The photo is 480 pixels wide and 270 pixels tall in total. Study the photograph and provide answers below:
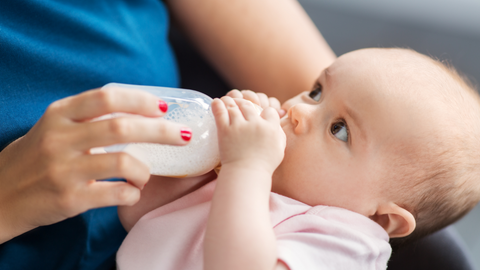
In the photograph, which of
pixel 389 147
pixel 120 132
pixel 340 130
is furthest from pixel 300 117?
pixel 120 132

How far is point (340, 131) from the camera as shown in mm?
895

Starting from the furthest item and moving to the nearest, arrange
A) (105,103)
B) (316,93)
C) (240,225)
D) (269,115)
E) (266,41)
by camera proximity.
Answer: (266,41), (316,93), (269,115), (240,225), (105,103)

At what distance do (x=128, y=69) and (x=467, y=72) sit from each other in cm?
208

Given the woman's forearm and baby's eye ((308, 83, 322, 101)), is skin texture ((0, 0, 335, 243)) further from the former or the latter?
baby's eye ((308, 83, 322, 101))

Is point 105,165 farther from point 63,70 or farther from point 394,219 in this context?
point 394,219

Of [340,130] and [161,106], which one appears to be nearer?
[161,106]

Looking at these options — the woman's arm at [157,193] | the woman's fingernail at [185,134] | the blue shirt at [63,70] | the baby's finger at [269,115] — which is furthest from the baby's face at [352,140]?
the blue shirt at [63,70]

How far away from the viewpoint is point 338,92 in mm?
933

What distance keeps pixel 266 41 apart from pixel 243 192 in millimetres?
771

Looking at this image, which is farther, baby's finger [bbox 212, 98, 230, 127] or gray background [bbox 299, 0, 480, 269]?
gray background [bbox 299, 0, 480, 269]

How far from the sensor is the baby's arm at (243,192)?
668 mm

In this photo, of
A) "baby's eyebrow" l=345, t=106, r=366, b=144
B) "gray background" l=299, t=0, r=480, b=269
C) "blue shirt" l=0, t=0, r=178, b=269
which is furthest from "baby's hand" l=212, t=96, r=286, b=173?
"gray background" l=299, t=0, r=480, b=269

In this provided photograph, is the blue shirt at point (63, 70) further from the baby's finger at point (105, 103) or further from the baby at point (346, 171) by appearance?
the baby's finger at point (105, 103)

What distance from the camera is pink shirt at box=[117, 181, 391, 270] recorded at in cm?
78
